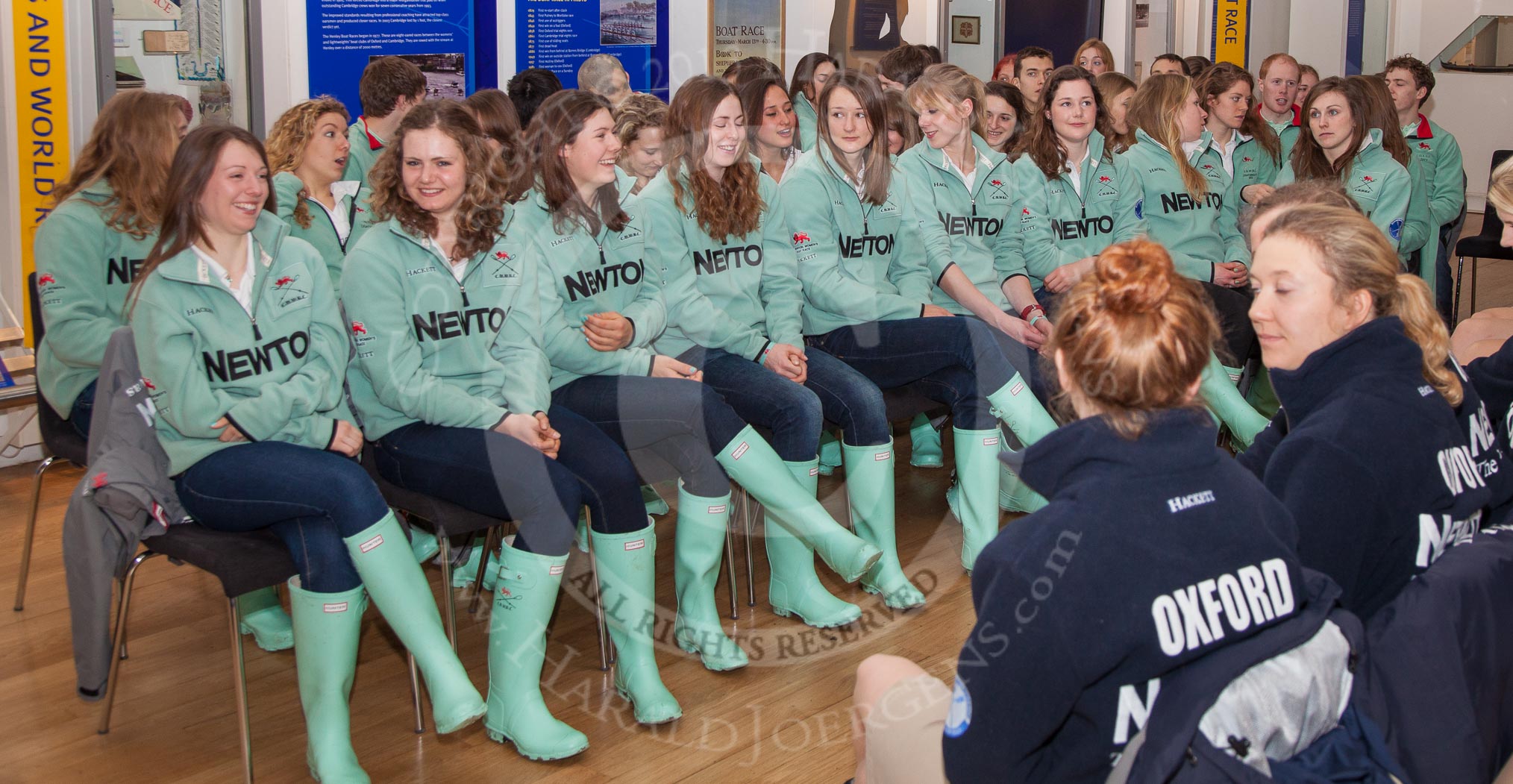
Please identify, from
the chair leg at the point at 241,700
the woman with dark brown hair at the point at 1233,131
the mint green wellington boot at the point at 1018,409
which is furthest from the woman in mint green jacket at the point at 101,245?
the woman with dark brown hair at the point at 1233,131

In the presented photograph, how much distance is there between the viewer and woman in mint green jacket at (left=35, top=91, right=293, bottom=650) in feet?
9.23

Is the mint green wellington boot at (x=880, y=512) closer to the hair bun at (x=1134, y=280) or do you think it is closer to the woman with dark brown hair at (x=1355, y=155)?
the hair bun at (x=1134, y=280)

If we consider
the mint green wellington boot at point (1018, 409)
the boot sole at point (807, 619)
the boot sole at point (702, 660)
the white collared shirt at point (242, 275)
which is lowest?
the boot sole at point (702, 660)

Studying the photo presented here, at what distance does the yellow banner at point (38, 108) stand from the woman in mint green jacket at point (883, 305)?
2.29 metres

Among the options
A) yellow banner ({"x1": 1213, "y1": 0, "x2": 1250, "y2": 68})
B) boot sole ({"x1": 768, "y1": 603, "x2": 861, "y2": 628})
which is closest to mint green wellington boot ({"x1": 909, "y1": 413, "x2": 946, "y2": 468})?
boot sole ({"x1": 768, "y1": 603, "x2": 861, "y2": 628})

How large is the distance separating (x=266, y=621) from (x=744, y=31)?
3.71m

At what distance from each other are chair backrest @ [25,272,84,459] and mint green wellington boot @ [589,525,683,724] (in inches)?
47.5

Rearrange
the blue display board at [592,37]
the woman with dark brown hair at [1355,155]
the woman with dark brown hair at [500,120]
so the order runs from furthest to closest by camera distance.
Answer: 1. the blue display board at [592,37]
2. the woman with dark brown hair at [1355,155]
3. the woman with dark brown hair at [500,120]

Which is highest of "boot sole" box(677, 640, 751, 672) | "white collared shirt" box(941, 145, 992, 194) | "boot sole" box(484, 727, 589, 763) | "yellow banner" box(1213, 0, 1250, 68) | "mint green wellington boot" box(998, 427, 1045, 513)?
"yellow banner" box(1213, 0, 1250, 68)

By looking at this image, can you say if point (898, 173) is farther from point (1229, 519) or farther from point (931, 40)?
point (931, 40)

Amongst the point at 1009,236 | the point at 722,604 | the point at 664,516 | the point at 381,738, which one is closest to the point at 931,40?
the point at 1009,236

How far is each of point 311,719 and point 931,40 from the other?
17.5 ft

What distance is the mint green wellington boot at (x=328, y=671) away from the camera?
228 centimetres

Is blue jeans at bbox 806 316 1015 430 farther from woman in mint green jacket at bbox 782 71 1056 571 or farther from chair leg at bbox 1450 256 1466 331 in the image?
chair leg at bbox 1450 256 1466 331
